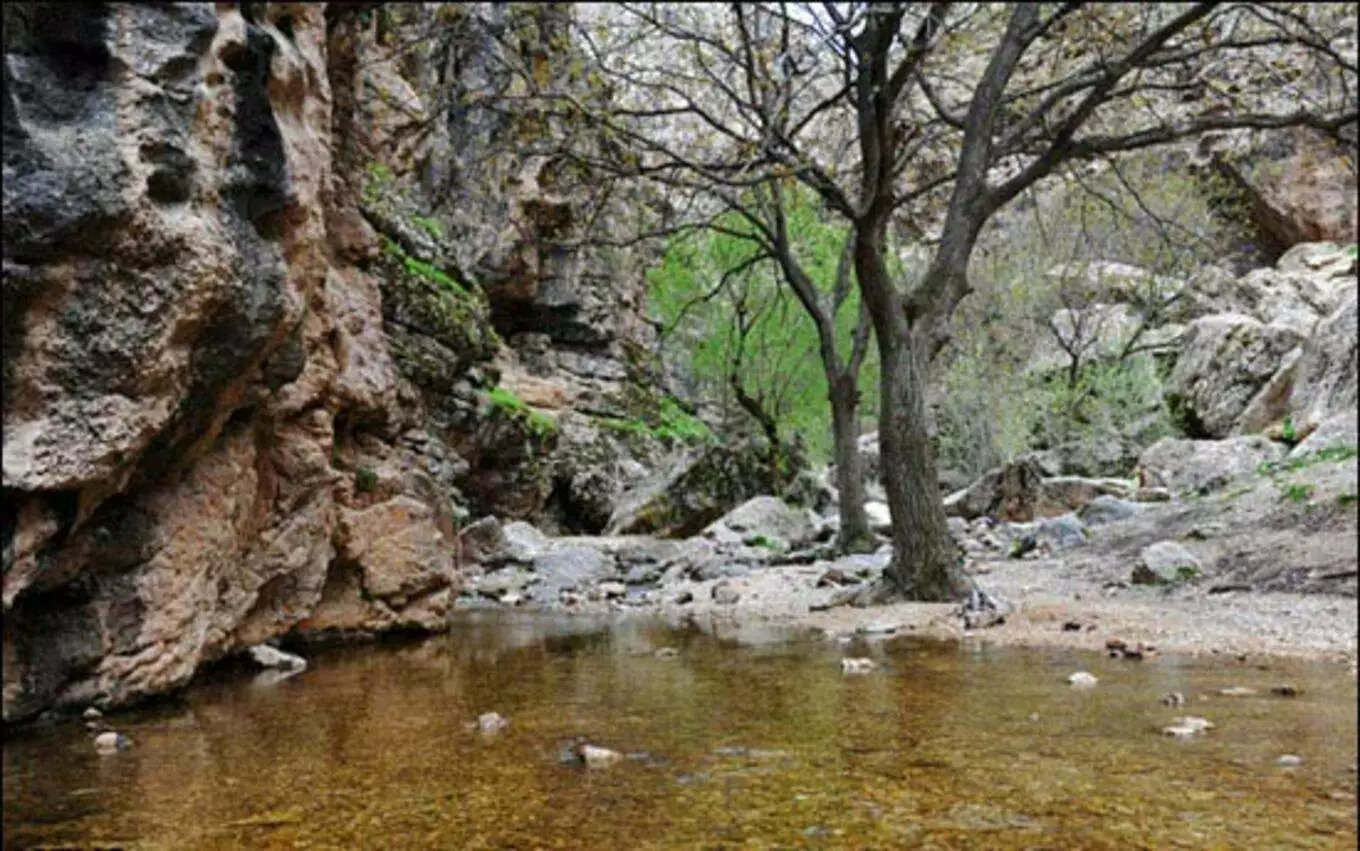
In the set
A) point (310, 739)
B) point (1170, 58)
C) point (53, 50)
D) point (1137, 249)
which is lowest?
point (310, 739)

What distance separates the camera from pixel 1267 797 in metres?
2.38

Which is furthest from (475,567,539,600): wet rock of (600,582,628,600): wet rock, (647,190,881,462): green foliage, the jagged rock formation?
(647,190,881,462): green foliage

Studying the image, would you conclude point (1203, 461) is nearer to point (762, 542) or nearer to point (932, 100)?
point (762, 542)

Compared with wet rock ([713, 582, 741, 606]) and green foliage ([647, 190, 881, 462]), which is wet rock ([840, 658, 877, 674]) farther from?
green foliage ([647, 190, 881, 462])

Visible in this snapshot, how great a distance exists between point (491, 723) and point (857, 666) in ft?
6.89

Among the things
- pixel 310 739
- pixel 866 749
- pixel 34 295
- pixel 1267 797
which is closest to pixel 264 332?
pixel 34 295

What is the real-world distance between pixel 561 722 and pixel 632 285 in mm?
27932

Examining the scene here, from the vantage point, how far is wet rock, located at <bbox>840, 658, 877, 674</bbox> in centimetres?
500

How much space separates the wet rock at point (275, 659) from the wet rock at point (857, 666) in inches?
124

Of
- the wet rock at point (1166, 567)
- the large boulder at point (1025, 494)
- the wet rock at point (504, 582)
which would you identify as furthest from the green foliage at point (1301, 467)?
the wet rock at point (504, 582)

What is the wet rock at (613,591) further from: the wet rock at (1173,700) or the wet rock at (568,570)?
the wet rock at (1173,700)

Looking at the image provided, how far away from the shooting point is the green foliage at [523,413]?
17703 millimetres

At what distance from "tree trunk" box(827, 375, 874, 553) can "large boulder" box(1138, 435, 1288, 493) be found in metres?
4.48

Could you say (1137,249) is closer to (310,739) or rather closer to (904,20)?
(904,20)
